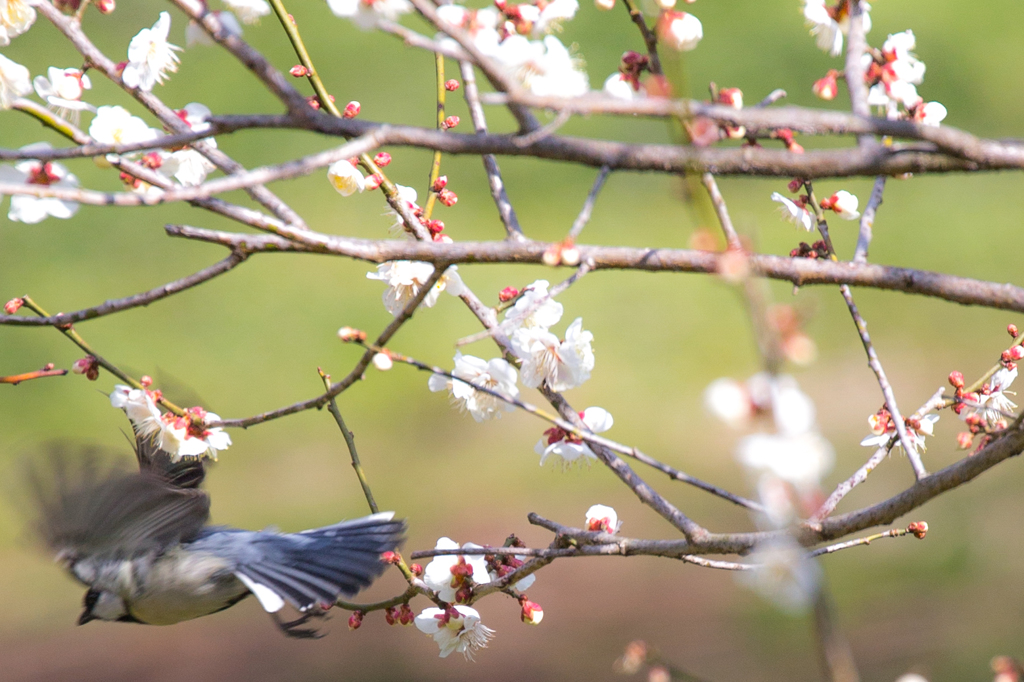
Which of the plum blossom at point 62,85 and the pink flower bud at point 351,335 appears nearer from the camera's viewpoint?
the pink flower bud at point 351,335

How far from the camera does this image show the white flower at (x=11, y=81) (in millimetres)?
1045

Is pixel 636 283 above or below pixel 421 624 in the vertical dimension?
above

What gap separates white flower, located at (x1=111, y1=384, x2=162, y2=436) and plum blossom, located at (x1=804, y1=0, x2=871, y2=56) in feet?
3.22

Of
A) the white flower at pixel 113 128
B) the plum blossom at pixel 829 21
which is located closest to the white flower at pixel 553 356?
the plum blossom at pixel 829 21

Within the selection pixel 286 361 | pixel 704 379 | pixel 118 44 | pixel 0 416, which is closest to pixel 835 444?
pixel 704 379

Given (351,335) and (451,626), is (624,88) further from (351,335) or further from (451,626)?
(451,626)

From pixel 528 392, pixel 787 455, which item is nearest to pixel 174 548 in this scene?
pixel 787 455

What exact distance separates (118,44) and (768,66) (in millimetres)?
4986

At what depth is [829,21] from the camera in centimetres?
115

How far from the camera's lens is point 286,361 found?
554 cm

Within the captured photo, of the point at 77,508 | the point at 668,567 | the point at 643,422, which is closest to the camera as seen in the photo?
the point at 77,508

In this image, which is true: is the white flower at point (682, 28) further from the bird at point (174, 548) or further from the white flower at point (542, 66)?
the bird at point (174, 548)

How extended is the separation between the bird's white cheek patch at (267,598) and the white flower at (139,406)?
0.30 meters

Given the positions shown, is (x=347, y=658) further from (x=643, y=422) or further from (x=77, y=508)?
(x=77, y=508)
